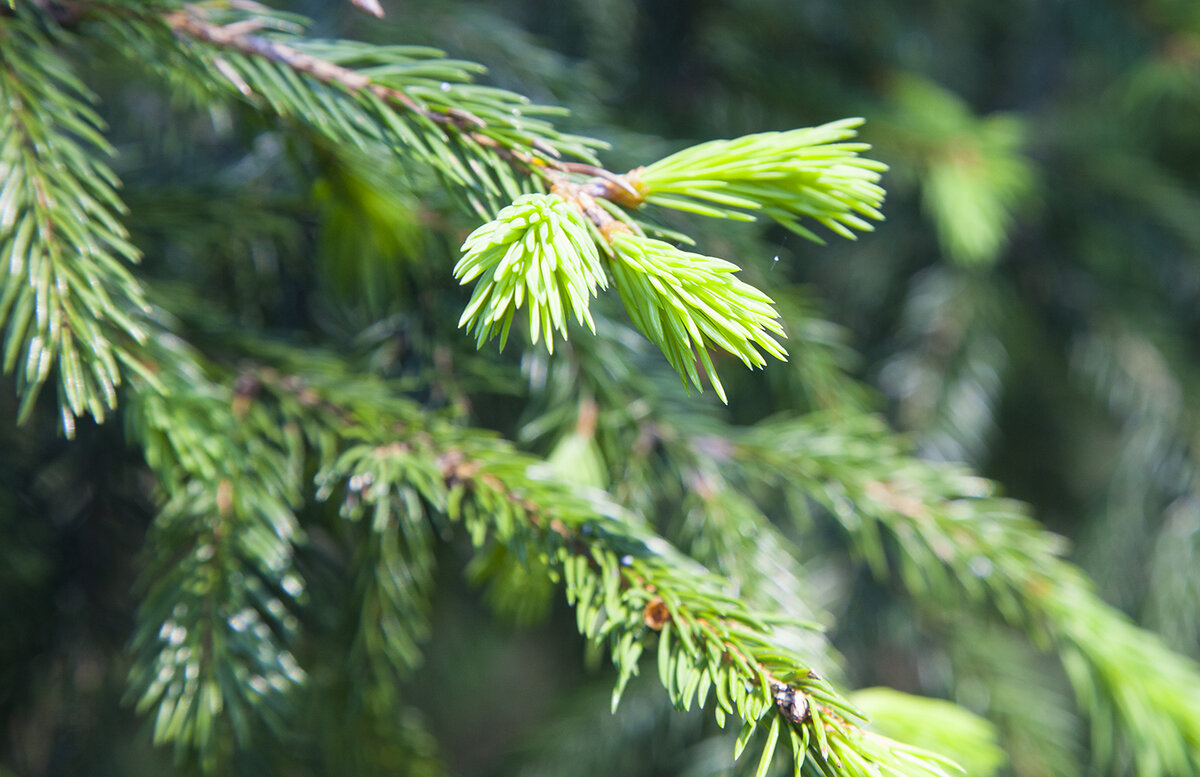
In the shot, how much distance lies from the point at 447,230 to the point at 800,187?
0.30 meters

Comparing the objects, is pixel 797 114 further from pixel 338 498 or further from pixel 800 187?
pixel 338 498

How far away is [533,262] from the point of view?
0.36m

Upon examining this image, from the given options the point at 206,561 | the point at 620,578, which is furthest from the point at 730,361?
the point at 206,561

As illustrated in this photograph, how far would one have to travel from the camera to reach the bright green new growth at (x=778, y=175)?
0.42 m

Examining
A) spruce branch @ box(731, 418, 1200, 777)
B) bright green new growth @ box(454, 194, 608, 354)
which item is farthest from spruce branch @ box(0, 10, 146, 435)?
spruce branch @ box(731, 418, 1200, 777)

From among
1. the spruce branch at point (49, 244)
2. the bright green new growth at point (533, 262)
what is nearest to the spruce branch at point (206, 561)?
the spruce branch at point (49, 244)

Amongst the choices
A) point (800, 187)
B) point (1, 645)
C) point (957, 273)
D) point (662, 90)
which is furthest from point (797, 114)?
point (1, 645)

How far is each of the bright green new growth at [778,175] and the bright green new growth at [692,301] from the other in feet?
0.18

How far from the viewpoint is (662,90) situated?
3.52 ft

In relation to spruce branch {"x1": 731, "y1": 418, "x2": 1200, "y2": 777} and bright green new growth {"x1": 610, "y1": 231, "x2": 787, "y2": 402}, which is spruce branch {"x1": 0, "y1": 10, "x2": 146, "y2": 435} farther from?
spruce branch {"x1": 731, "y1": 418, "x2": 1200, "y2": 777}

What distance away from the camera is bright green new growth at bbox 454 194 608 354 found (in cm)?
35

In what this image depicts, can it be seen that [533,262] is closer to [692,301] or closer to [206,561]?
[692,301]

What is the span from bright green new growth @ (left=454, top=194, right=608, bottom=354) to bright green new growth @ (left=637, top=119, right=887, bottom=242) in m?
0.07

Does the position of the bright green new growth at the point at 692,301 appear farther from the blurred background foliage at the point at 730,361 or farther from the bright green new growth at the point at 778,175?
the blurred background foliage at the point at 730,361
